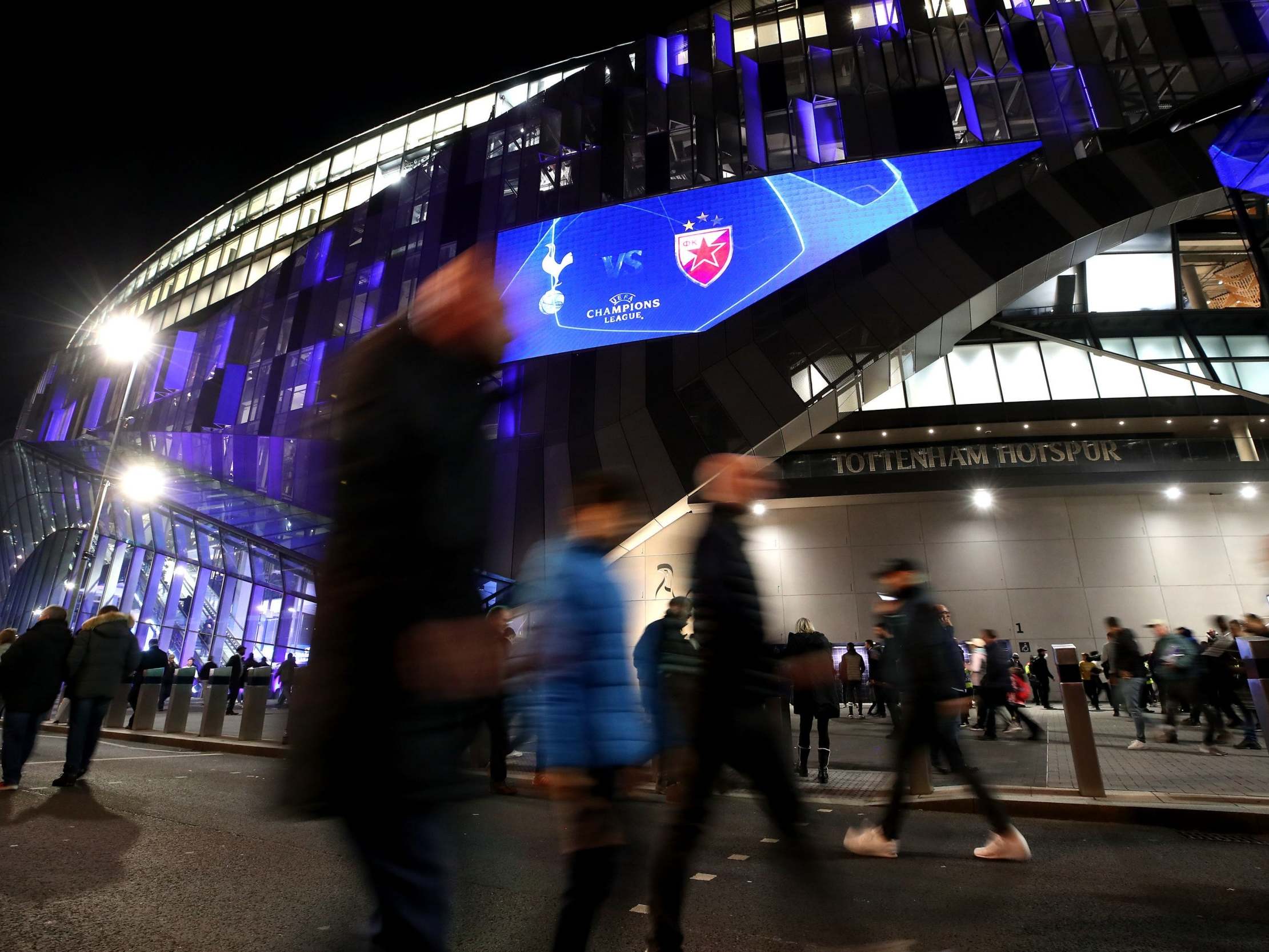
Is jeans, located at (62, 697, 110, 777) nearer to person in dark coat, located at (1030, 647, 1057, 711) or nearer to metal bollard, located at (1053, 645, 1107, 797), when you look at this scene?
metal bollard, located at (1053, 645, 1107, 797)

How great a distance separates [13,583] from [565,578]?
56.1 meters

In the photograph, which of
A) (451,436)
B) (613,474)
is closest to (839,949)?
(613,474)

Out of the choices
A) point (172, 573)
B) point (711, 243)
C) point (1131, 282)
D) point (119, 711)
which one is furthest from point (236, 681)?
point (1131, 282)

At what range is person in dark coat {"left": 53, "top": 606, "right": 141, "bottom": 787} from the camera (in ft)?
20.6

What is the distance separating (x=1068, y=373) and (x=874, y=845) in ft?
78.7

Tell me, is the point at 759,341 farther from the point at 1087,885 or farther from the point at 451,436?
the point at 451,436

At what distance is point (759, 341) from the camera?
16062mm

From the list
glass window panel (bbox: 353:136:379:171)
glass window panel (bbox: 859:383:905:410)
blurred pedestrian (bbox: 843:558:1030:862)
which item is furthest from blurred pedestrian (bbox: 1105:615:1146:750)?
glass window panel (bbox: 353:136:379:171)

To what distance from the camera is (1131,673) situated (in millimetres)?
10180

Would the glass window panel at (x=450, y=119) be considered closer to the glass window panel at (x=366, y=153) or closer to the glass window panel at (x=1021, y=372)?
the glass window panel at (x=366, y=153)

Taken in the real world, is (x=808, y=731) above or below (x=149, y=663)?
below

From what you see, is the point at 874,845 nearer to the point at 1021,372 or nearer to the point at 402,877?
the point at 402,877

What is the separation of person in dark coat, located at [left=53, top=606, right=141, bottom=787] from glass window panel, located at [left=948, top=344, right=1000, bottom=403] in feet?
76.9

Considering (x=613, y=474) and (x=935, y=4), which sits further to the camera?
(x=935, y=4)
